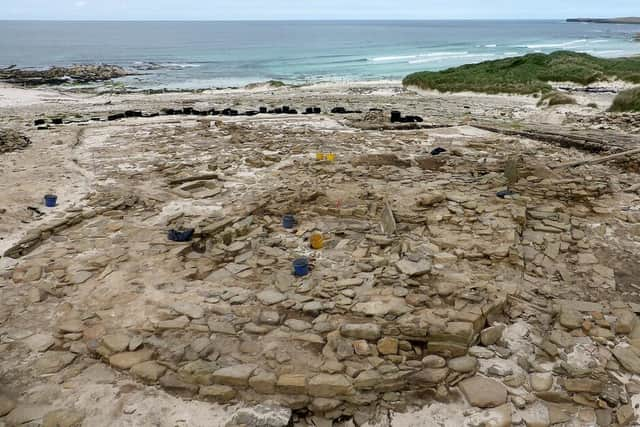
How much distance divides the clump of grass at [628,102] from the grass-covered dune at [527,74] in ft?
22.2

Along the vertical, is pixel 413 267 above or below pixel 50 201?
below

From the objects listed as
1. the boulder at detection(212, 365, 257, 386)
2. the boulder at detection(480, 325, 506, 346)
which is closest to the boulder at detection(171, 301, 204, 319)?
the boulder at detection(212, 365, 257, 386)

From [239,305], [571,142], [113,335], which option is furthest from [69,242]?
[571,142]

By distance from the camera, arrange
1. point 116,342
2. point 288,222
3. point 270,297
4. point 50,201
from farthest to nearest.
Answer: point 50,201 → point 288,222 → point 270,297 → point 116,342

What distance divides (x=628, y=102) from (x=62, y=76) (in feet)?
141

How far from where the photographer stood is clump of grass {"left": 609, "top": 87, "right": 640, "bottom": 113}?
18766mm

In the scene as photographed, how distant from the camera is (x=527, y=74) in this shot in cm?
3244

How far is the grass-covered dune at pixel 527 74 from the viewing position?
2875cm

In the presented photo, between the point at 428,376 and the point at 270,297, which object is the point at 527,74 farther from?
the point at 428,376

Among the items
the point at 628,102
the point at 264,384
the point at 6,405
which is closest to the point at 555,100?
the point at 628,102

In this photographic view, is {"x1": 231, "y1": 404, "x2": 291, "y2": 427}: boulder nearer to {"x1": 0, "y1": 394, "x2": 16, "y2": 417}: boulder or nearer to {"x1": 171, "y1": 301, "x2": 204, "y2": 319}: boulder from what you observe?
{"x1": 171, "y1": 301, "x2": 204, "y2": 319}: boulder

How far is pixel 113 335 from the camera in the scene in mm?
4914

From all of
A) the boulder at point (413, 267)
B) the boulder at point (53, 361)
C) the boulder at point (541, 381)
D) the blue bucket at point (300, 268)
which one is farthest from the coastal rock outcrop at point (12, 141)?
the boulder at point (541, 381)

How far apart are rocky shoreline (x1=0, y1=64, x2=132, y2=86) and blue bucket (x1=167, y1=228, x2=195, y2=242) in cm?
3627
